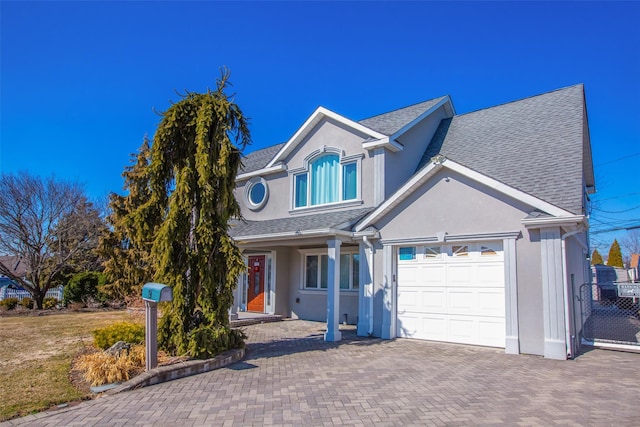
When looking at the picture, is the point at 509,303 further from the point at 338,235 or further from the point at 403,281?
the point at 338,235

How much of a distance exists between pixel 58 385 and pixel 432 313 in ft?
27.2

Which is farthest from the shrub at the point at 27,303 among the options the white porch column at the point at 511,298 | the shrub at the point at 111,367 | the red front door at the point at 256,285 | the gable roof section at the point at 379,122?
the white porch column at the point at 511,298

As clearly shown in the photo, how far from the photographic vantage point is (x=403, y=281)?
11.1 m

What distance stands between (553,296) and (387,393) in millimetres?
4724

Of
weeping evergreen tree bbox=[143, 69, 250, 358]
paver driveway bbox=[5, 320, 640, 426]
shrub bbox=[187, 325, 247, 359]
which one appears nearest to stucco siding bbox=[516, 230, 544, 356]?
paver driveway bbox=[5, 320, 640, 426]

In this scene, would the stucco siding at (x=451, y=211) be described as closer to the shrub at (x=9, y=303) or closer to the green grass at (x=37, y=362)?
the green grass at (x=37, y=362)

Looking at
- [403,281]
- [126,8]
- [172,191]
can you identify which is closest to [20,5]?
[126,8]

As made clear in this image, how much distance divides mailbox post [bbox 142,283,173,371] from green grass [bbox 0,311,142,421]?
111 centimetres

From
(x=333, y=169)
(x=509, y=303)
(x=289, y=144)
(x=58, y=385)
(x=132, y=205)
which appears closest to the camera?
(x=58, y=385)

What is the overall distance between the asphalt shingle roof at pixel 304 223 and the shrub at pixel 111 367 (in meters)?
5.09

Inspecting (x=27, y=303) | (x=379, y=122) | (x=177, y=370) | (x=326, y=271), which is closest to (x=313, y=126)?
(x=379, y=122)

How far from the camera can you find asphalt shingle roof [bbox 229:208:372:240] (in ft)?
39.6

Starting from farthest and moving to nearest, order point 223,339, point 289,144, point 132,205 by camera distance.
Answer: point 132,205 < point 289,144 < point 223,339

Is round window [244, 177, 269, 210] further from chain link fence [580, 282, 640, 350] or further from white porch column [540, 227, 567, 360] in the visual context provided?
chain link fence [580, 282, 640, 350]
